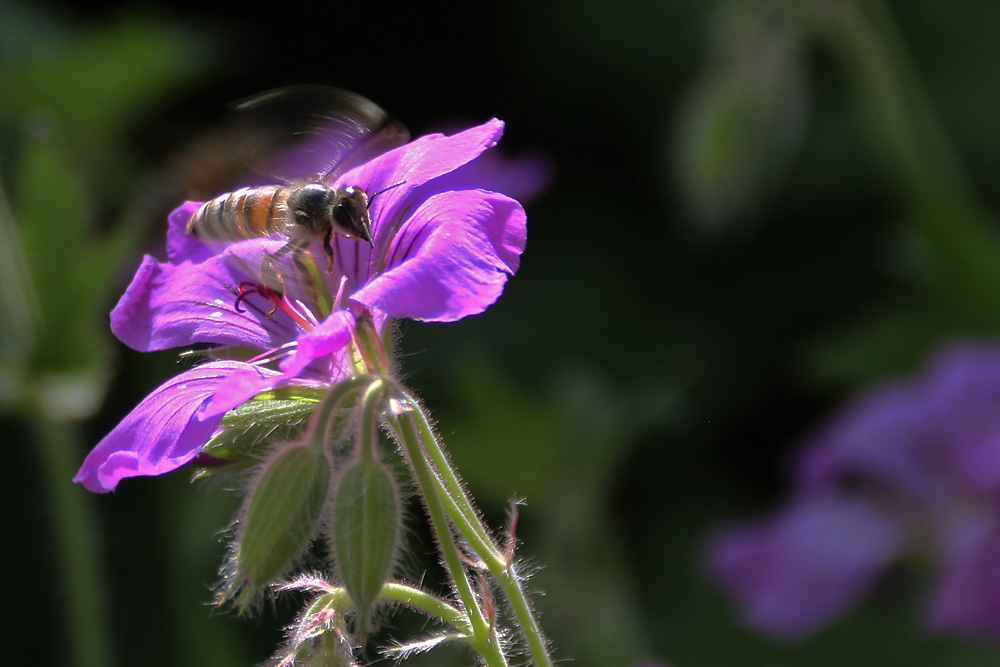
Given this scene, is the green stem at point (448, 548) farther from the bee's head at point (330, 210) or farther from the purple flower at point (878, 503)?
the purple flower at point (878, 503)

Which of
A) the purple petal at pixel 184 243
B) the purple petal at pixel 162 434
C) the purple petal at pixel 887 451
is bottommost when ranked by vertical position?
the purple petal at pixel 887 451

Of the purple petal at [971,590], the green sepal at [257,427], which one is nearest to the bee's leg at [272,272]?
the green sepal at [257,427]

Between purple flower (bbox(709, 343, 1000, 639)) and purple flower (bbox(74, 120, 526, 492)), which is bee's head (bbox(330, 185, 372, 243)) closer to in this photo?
purple flower (bbox(74, 120, 526, 492))

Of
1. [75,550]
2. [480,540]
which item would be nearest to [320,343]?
[480,540]

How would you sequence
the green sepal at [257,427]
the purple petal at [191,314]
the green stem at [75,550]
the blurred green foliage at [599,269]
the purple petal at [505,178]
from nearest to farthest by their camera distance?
the green sepal at [257,427], the purple petal at [191,314], the purple petal at [505,178], the green stem at [75,550], the blurred green foliage at [599,269]

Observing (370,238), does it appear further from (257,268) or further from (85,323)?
(85,323)

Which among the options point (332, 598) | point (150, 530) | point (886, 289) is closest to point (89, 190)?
point (150, 530)
